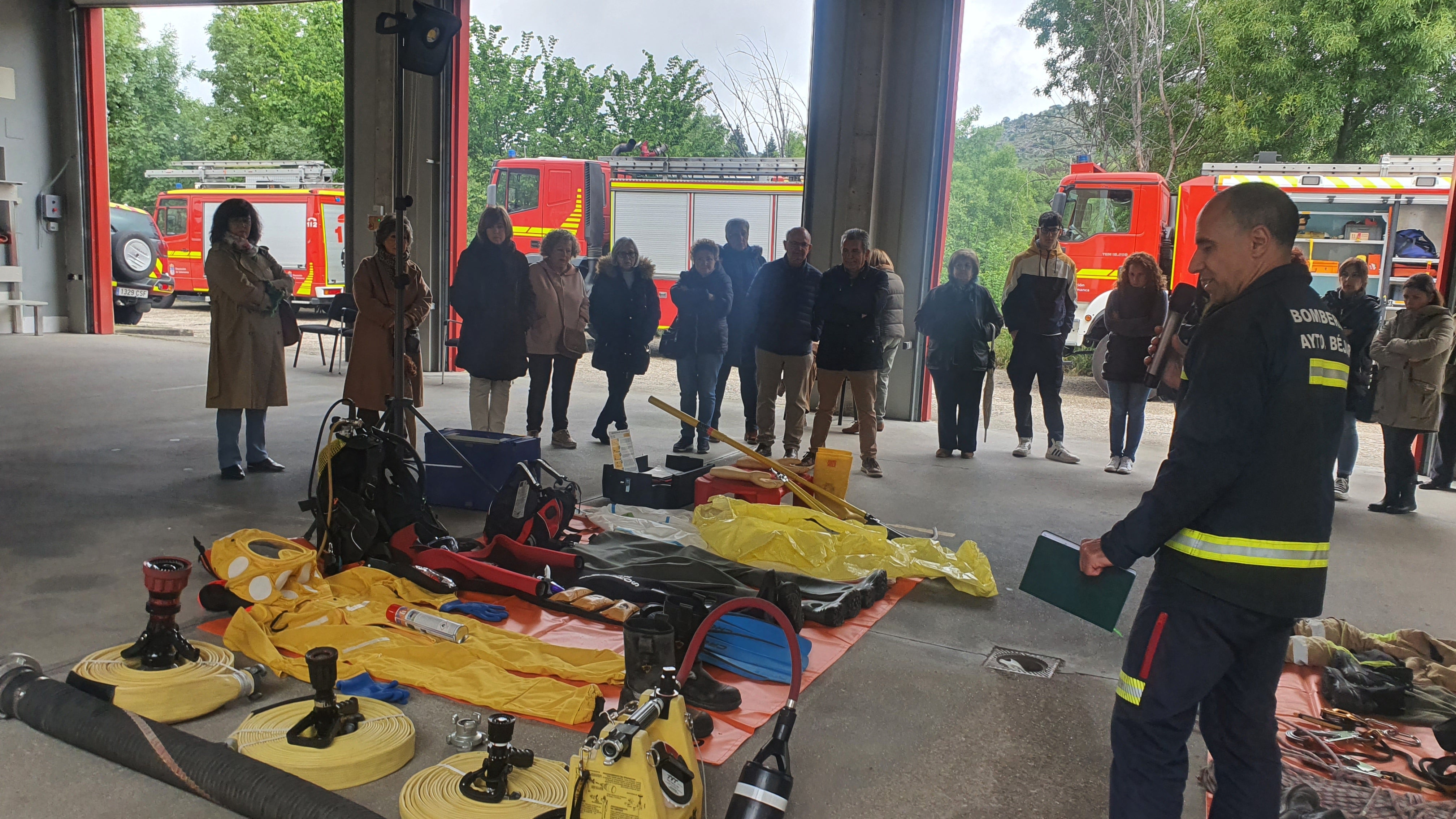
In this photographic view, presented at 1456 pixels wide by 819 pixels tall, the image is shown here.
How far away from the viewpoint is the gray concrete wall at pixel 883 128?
9.50m

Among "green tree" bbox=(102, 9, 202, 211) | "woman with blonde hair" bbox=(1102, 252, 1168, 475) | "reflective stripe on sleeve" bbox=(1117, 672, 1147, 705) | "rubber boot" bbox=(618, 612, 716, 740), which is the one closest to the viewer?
"reflective stripe on sleeve" bbox=(1117, 672, 1147, 705)

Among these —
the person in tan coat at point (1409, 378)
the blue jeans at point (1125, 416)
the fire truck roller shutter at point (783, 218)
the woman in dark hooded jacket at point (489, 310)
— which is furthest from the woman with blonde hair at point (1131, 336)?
the fire truck roller shutter at point (783, 218)

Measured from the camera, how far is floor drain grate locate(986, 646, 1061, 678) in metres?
3.79

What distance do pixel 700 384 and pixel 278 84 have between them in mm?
29618

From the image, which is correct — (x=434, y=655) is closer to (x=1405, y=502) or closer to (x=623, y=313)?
(x=623, y=313)

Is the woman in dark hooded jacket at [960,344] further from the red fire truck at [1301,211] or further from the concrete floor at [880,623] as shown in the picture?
the red fire truck at [1301,211]

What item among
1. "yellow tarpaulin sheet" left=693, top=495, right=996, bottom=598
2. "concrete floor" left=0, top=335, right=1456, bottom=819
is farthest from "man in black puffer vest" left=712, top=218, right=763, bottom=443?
"yellow tarpaulin sheet" left=693, top=495, right=996, bottom=598

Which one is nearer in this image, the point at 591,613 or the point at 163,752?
the point at 163,752

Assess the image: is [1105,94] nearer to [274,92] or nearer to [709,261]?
[709,261]

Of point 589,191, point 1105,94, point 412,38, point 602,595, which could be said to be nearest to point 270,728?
point 602,595

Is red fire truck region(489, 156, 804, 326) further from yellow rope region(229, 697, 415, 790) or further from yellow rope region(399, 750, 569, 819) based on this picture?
yellow rope region(399, 750, 569, 819)

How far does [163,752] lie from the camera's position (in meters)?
2.63

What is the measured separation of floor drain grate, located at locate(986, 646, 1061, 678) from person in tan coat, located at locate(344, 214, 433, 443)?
3781 millimetres

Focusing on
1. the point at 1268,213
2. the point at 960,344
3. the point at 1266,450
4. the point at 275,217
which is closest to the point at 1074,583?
the point at 1266,450
